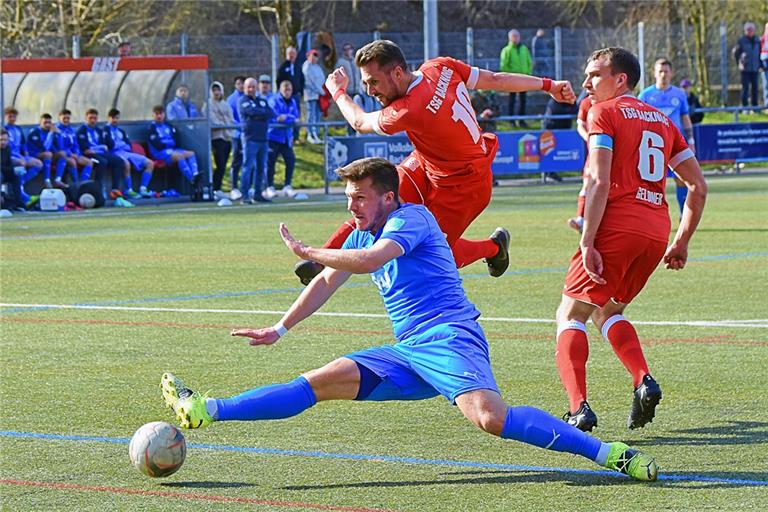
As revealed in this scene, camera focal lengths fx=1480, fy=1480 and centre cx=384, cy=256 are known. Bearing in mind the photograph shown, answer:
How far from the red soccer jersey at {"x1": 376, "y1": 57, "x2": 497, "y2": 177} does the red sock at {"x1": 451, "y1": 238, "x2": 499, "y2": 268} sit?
0.65 metres

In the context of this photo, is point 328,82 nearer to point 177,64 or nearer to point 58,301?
point 58,301

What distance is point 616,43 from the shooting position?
41719 mm

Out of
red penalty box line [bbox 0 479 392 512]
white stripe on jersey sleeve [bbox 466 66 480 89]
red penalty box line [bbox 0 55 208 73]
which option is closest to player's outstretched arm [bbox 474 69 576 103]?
white stripe on jersey sleeve [bbox 466 66 480 89]

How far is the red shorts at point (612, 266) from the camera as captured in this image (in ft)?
24.7

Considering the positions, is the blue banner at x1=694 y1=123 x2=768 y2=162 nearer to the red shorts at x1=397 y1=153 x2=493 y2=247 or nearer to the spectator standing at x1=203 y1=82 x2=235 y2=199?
the spectator standing at x1=203 y1=82 x2=235 y2=199

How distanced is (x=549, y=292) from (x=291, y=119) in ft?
52.9

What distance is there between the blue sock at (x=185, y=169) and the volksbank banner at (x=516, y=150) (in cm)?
272

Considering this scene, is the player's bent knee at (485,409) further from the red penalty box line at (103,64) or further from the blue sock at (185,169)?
the red penalty box line at (103,64)

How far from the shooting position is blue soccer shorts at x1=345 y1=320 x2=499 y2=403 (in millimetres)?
6332

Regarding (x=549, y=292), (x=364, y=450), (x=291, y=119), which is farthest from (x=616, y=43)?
(x=364, y=450)

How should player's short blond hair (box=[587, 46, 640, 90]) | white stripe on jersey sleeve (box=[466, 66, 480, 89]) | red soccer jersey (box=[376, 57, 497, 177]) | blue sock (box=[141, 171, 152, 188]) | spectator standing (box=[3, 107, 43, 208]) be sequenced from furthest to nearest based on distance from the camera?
1. blue sock (box=[141, 171, 152, 188])
2. spectator standing (box=[3, 107, 43, 208])
3. white stripe on jersey sleeve (box=[466, 66, 480, 89])
4. red soccer jersey (box=[376, 57, 497, 177])
5. player's short blond hair (box=[587, 46, 640, 90])

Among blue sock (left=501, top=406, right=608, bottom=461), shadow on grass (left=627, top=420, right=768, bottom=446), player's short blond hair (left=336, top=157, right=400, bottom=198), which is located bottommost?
shadow on grass (left=627, top=420, right=768, bottom=446)

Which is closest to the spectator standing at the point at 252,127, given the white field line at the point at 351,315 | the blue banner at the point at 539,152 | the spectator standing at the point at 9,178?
the spectator standing at the point at 9,178

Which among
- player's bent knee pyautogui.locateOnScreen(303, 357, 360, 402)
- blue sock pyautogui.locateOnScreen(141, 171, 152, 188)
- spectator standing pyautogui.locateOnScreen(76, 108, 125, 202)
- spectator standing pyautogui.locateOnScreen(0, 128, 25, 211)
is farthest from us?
blue sock pyautogui.locateOnScreen(141, 171, 152, 188)
